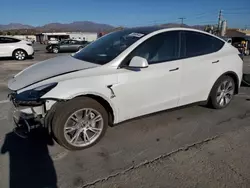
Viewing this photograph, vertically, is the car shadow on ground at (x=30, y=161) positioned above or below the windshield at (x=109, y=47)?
below

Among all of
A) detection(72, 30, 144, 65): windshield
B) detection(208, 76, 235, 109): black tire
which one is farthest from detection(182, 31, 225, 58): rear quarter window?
detection(72, 30, 144, 65): windshield

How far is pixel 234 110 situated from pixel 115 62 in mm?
2898

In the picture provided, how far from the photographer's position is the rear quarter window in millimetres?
3844

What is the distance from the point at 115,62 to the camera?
10.4 ft

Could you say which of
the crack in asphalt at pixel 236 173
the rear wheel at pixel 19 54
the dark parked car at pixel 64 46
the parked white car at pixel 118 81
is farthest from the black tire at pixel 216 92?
the dark parked car at pixel 64 46

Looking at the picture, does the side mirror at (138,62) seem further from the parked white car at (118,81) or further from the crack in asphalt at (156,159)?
the crack in asphalt at (156,159)

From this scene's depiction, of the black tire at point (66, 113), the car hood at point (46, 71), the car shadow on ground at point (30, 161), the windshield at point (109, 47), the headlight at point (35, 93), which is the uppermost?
the windshield at point (109, 47)

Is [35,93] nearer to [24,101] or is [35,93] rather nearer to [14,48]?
[24,101]

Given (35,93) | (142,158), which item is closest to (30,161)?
(35,93)

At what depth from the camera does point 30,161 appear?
2852 mm

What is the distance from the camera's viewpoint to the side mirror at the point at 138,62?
120 inches

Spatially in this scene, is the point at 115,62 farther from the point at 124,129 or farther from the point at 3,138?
the point at 3,138

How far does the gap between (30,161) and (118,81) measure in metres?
1.51

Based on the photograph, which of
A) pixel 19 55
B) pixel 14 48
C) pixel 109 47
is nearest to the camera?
pixel 109 47
